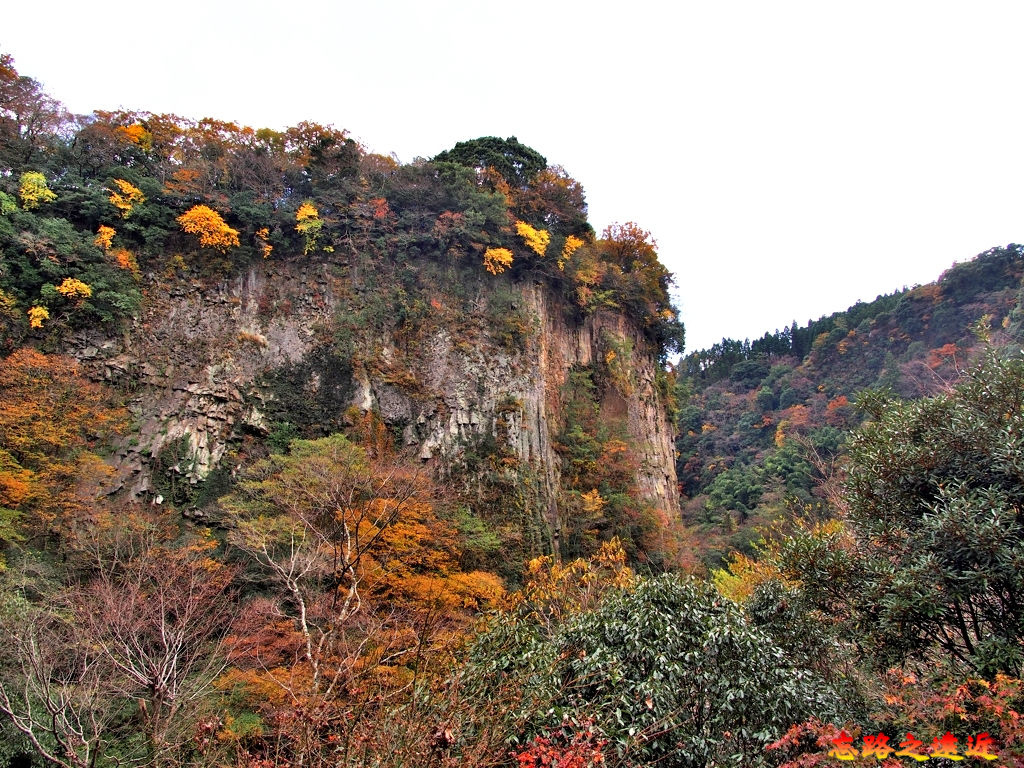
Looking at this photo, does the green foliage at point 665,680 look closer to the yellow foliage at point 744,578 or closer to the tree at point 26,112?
the yellow foliage at point 744,578

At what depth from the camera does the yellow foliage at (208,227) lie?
65.6ft

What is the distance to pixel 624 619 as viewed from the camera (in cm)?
674

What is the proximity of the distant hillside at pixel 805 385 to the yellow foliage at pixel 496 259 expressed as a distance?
15.7 meters

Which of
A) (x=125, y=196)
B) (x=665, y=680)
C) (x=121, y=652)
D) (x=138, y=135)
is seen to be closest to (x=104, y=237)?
(x=125, y=196)

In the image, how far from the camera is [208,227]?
20.2 meters

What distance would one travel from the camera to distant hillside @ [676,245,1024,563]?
1200 inches

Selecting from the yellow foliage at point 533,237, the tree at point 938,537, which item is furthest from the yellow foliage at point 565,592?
the yellow foliage at point 533,237

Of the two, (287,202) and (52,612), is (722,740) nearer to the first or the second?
(52,612)

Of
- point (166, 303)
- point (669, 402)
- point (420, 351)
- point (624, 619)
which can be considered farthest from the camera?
point (669, 402)

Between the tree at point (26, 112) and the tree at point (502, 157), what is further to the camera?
the tree at point (502, 157)

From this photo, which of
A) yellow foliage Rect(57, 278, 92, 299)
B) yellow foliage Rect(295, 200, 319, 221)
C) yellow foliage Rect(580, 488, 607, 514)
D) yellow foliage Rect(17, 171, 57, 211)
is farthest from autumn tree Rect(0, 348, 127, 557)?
yellow foliage Rect(580, 488, 607, 514)

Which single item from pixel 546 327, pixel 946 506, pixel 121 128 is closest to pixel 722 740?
pixel 946 506

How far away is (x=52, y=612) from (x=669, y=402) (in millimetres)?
25504

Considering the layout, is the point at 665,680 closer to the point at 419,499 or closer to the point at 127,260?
the point at 419,499
